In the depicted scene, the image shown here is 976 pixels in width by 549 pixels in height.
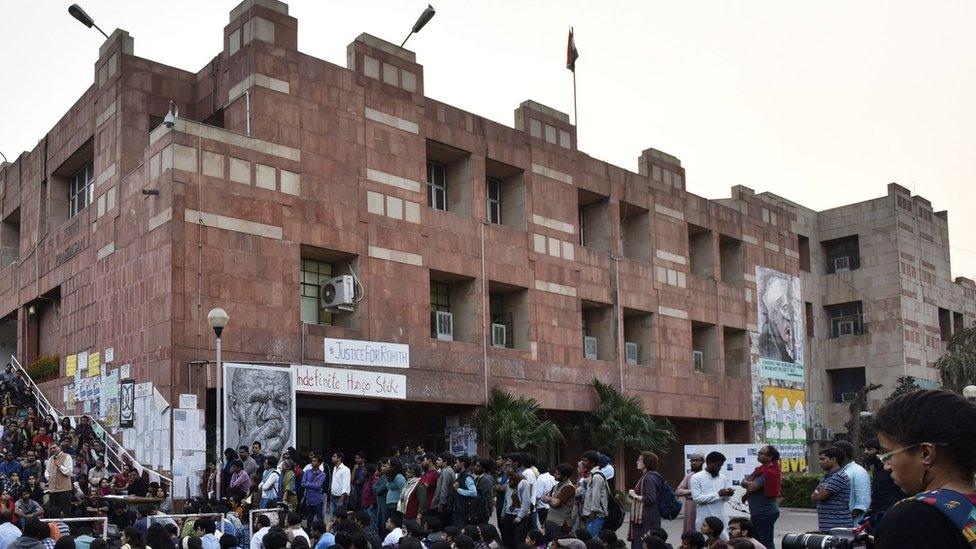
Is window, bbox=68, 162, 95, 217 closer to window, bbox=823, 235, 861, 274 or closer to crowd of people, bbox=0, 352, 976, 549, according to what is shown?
crowd of people, bbox=0, 352, 976, 549

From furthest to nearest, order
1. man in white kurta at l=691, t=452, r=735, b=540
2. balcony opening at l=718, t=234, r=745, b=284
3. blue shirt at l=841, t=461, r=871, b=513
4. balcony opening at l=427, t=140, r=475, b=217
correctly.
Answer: balcony opening at l=718, t=234, r=745, b=284 < balcony opening at l=427, t=140, r=475, b=217 < man in white kurta at l=691, t=452, r=735, b=540 < blue shirt at l=841, t=461, r=871, b=513

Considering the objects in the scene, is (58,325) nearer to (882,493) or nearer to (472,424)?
(472,424)

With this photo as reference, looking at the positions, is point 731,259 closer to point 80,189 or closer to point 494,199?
point 494,199


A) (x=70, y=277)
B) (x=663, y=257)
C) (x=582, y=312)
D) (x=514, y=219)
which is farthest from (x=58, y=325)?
(x=663, y=257)

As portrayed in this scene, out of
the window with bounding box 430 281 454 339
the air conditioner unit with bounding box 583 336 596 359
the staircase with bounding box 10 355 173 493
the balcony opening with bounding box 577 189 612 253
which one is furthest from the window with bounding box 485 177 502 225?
the staircase with bounding box 10 355 173 493

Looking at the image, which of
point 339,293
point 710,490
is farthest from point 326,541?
point 339,293

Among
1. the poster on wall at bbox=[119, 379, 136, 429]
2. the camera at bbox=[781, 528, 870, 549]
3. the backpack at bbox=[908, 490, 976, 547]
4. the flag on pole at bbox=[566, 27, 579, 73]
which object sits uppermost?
the flag on pole at bbox=[566, 27, 579, 73]

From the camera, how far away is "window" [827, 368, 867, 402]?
156 feet

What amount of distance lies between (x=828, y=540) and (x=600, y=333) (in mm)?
29227

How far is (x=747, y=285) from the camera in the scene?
39.1 m

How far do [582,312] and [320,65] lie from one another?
1214 cm

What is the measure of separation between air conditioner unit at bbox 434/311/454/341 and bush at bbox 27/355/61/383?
9984 mm

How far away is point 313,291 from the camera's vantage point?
85.3 feet

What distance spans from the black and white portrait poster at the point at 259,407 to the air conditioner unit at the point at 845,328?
32.2 metres
